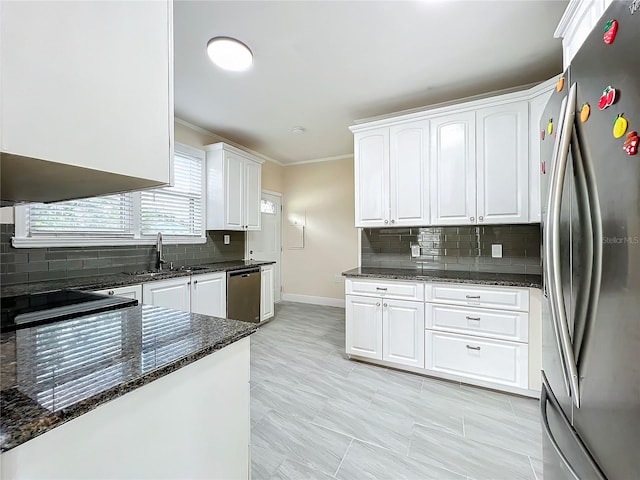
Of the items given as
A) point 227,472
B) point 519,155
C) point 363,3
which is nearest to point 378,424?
point 227,472

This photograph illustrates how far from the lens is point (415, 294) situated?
2.67 metres

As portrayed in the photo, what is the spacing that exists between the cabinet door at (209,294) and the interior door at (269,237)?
145cm

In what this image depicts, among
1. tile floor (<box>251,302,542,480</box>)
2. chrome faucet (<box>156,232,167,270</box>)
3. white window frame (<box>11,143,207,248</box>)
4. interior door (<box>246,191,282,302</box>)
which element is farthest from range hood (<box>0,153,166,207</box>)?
interior door (<box>246,191,282,302</box>)

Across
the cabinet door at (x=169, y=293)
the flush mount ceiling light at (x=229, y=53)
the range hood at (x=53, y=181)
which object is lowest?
the cabinet door at (x=169, y=293)

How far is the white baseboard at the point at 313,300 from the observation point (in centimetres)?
519

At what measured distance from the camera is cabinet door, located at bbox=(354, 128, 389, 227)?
10.0 ft

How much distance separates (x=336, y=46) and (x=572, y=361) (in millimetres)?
2382

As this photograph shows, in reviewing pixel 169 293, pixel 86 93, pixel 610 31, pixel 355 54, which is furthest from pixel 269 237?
pixel 610 31

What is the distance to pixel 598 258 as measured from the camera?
0.77 meters

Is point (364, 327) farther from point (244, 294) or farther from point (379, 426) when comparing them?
point (244, 294)

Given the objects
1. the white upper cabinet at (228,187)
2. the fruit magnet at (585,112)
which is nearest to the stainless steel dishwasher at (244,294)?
the white upper cabinet at (228,187)

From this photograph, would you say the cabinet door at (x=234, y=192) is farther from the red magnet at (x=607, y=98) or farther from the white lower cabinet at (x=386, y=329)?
the red magnet at (x=607, y=98)

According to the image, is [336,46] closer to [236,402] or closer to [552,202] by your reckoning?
[552,202]

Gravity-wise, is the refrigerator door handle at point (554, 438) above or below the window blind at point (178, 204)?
below
